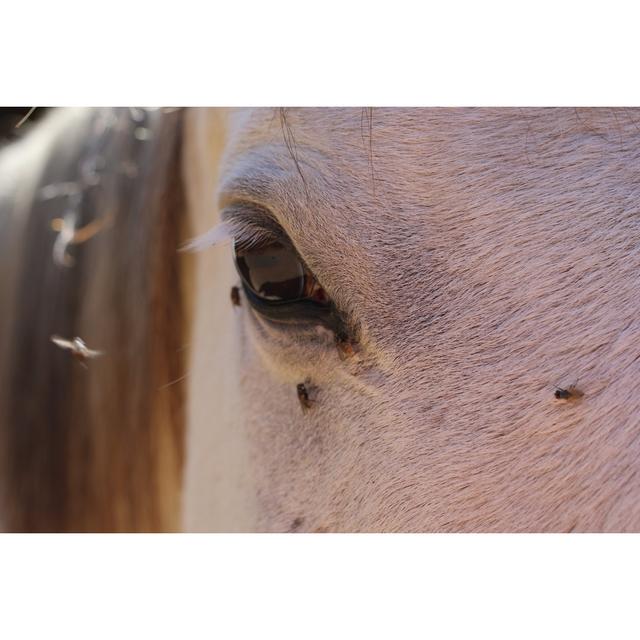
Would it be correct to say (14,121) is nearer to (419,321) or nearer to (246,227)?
(246,227)

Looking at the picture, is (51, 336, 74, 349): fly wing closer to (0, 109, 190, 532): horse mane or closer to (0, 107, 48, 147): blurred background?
(0, 109, 190, 532): horse mane

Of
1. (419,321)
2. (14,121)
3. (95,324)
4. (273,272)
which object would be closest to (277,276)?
(273,272)

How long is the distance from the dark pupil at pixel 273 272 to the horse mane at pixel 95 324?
332mm

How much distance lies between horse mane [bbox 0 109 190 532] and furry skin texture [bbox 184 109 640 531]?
33 cm

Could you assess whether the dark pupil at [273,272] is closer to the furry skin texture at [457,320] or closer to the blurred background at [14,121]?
the furry skin texture at [457,320]

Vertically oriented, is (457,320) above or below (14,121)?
below

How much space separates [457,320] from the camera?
785mm

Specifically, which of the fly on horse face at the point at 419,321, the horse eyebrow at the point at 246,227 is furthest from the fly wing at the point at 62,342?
the horse eyebrow at the point at 246,227

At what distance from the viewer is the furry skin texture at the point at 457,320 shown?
727 mm

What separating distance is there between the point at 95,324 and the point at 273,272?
0.52 m

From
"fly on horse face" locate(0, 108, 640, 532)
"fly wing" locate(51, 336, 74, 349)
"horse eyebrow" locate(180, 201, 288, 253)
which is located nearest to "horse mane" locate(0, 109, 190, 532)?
"fly wing" locate(51, 336, 74, 349)

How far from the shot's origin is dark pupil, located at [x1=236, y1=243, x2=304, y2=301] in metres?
0.84

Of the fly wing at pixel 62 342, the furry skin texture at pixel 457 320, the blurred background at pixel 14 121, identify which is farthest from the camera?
the fly wing at pixel 62 342
